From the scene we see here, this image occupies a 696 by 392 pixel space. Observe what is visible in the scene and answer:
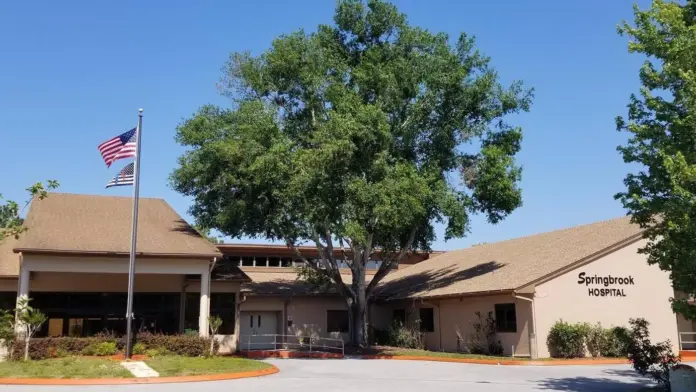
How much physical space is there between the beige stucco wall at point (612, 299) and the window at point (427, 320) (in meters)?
7.62

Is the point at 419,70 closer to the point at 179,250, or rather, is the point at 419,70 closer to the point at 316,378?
the point at 179,250

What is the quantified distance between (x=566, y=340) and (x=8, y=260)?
2242 centimetres

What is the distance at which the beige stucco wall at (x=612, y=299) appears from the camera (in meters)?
26.0

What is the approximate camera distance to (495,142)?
30.6 meters

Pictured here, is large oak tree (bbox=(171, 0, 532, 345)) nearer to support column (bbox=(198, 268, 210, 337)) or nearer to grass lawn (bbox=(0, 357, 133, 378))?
support column (bbox=(198, 268, 210, 337))

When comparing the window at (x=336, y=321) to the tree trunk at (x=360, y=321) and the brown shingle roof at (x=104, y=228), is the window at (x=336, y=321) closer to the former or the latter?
the tree trunk at (x=360, y=321)

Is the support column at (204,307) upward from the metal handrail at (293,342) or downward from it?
upward

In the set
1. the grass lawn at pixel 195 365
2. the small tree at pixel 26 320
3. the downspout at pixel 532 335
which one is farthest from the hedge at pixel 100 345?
the downspout at pixel 532 335

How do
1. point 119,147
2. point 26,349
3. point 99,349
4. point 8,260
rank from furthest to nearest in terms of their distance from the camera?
point 8,260, point 119,147, point 99,349, point 26,349

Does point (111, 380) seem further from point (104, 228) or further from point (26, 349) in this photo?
point (104, 228)

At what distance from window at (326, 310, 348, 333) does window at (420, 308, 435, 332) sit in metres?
4.90

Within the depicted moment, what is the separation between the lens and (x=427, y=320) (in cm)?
3306

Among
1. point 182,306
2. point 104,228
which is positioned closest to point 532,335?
point 182,306

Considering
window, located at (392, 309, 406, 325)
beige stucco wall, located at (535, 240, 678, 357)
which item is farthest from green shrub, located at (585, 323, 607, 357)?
window, located at (392, 309, 406, 325)
